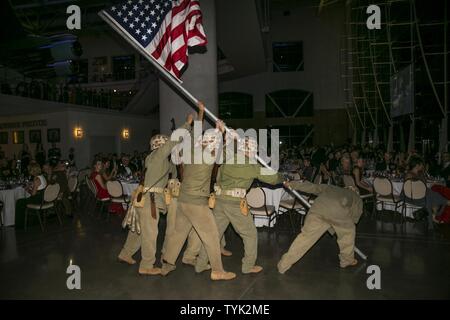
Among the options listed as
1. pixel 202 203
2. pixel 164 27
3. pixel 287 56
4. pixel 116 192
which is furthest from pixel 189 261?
pixel 287 56

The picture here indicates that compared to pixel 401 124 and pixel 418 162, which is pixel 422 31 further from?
pixel 418 162

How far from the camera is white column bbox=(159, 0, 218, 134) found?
7.82 metres

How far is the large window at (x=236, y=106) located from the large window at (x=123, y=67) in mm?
7060

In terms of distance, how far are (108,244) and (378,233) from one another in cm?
508

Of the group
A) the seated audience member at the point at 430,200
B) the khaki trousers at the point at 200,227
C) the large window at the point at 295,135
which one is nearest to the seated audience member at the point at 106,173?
the khaki trousers at the point at 200,227

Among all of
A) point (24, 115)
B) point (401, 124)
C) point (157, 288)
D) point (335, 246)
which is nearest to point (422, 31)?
point (401, 124)

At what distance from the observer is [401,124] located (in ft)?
54.5

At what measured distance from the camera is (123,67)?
2819 centimetres

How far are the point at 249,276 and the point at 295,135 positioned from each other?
2174cm

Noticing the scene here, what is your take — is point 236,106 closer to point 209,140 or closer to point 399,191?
point 399,191

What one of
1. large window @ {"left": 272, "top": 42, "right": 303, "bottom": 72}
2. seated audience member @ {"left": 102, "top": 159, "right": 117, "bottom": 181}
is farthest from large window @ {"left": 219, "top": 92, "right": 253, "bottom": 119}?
seated audience member @ {"left": 102, "top": 159, "right": 117, "bottom": 181}

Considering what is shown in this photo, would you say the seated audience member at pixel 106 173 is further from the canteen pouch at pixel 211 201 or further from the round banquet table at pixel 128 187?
the canteen pouch at pixel 211 201

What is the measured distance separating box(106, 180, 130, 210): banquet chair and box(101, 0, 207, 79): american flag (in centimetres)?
410

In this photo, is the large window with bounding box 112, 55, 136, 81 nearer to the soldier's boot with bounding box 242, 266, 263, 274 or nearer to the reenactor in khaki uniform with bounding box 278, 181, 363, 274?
the soldier's boot with bounding box 242, 266, 263, 274
